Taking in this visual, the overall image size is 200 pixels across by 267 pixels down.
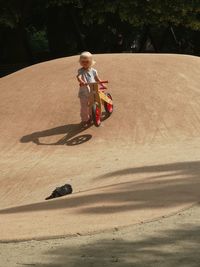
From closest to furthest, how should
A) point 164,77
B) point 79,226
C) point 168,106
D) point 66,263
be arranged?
point 66,263 < point 79,226 < point 168,106 < point 164,77

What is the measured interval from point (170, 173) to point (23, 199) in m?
2.62

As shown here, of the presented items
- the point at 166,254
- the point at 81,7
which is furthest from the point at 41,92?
the point at 81,7

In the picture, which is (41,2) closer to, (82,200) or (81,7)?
(81,7)

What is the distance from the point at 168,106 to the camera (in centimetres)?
1540

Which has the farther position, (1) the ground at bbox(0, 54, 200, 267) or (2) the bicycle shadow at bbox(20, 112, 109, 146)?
(2) the bicycle shadow at bbox(20, 112, 109, 146)

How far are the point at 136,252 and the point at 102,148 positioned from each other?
8502 millimetres

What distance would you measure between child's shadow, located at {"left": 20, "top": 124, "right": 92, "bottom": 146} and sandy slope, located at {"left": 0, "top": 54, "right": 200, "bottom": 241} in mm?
22

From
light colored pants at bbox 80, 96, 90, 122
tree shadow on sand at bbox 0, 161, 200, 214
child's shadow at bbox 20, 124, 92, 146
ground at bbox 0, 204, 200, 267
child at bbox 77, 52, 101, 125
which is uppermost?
ground at bbox 0, 204, 200, 267

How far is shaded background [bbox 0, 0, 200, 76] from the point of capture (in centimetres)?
2908

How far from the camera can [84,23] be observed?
102 ft

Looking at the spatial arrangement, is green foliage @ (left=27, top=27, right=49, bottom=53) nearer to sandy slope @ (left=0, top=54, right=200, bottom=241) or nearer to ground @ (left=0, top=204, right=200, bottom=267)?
sandy slope @ (left=0, top=54, right=200, bottom=241)

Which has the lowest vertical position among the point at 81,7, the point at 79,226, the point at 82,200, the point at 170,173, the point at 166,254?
the point at 81,7

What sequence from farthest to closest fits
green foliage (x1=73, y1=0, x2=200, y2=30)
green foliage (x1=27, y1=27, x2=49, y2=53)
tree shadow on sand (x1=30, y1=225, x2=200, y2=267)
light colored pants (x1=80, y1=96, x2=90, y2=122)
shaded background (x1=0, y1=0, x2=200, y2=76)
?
green foliage (x1=27, y1=27, x2=49, y2=53) → shaded background (x1=0, y1=0, x2=200, y2=76) → green foliage (x1=73, y1=0, x2=200, y2=30) → light colored pants (x1=80, y1=96, x2=90, y2=122) → tree shadow on sand (x1=30, y1=225, x2=200, y2=267)

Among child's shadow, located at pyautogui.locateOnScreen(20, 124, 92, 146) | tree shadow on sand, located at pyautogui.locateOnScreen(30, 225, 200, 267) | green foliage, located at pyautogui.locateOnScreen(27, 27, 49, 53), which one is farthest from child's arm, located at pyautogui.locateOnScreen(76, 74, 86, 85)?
green foliage, located at pyautogui.locateOnScreen(27, 27, 49, 53)
